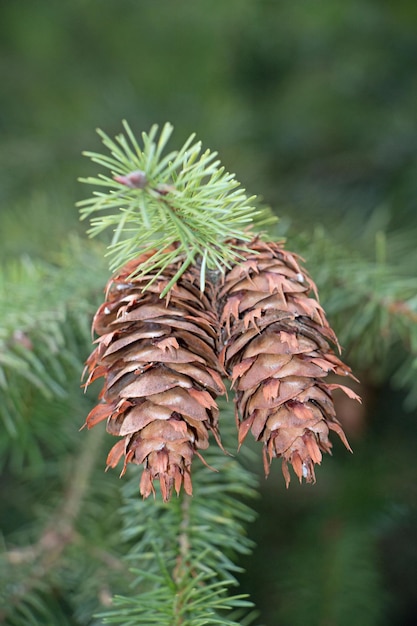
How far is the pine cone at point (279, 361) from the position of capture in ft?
1.55

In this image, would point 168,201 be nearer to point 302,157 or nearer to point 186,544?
point 186,544

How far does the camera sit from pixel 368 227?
0.97 meters

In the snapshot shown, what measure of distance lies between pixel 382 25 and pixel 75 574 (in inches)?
46.2

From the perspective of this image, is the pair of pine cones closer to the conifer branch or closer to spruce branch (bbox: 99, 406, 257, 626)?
spruce branch (bbox: 99, 406, 257, 626)

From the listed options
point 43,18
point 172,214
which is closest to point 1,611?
point 172,214

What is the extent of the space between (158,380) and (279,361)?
Result: 0.10 meters

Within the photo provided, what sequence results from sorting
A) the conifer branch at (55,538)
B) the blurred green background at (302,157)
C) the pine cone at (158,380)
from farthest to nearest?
the blurred green background at (302,157) < the conifer branch at (55,538) < the pine cone at (158,380)

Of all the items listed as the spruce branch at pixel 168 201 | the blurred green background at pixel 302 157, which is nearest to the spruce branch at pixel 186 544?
the spruce branch at pixel 168 201

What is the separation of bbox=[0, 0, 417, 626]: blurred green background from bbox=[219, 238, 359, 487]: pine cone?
44 cm

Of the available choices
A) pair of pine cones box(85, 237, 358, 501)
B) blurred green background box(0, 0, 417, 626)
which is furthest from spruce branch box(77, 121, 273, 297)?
blurred green background box(0, 0, 417, 626)

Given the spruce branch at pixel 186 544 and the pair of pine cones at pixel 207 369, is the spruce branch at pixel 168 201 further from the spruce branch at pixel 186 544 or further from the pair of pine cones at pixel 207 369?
the spruce branch at pixel 186 544

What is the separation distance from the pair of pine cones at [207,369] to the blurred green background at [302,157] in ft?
1.49

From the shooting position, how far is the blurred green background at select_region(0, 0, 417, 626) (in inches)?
40.1

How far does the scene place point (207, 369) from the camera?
0.49 meters
